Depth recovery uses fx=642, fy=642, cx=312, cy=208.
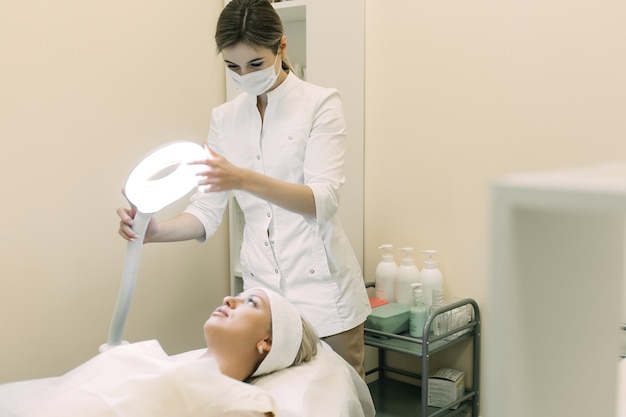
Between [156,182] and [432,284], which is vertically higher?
[156,182]

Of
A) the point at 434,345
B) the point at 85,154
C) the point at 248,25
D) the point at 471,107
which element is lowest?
the point at 434,345

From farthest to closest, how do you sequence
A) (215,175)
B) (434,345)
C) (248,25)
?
1. (434,345)
2. (248,25)
3. (215,175)

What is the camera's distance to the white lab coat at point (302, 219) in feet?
6.23

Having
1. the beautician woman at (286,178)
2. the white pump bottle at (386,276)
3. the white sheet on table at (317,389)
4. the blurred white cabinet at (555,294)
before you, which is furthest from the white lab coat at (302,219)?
the blurred white cabinet at (555,294)

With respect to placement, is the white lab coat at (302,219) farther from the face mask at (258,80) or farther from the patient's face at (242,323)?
the patient's face at (242,323)

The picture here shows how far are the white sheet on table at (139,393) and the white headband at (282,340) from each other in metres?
0.18

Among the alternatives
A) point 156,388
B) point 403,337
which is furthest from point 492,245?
point 403,337

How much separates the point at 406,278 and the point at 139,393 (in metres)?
1.42

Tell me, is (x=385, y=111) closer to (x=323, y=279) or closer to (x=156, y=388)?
(x=323, y=279)

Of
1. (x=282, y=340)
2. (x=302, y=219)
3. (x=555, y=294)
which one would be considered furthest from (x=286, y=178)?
(x=555, y=294)

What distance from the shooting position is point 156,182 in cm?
153

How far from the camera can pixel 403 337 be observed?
2.36 metres

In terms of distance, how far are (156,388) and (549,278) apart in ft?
3.55

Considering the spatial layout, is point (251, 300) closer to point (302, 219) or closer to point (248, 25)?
point (302, 219)
